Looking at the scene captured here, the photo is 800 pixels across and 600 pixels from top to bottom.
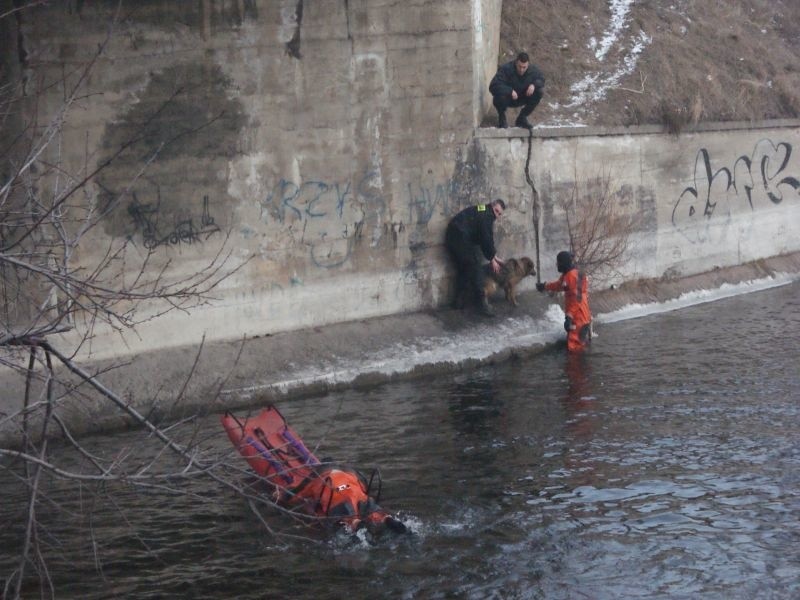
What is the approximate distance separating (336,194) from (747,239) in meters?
9.29

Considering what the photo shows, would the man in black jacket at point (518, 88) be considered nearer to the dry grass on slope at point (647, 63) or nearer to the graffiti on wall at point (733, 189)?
the dry grass on slope at point (647, 63)

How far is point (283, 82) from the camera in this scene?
1418 cm

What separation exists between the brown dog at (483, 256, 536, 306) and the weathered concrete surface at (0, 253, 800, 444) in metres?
0.22

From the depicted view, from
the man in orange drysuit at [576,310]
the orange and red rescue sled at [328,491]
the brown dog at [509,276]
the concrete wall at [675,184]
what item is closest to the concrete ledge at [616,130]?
the concrete wall at [675,184]

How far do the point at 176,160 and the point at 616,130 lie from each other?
768 cm

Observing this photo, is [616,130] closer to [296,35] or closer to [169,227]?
[296,35]

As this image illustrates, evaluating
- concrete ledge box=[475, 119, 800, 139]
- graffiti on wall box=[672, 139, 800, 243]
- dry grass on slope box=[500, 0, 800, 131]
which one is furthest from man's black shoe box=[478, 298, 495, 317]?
graffiti on wall box=[672, 139, 800, 243]

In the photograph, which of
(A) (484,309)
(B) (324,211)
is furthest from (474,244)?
(B) (324,211)

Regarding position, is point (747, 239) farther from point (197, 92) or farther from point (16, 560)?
point (16, 560)

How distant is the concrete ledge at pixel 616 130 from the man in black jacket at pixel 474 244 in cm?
122

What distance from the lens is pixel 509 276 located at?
15.8m

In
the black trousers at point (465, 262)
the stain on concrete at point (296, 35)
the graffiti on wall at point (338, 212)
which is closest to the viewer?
the stain on concrete at point (296, 35)

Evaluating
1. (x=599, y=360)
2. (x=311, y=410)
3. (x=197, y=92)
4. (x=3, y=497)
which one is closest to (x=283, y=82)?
(x=197, y=92)

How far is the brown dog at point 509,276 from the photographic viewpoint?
15.6 metres
